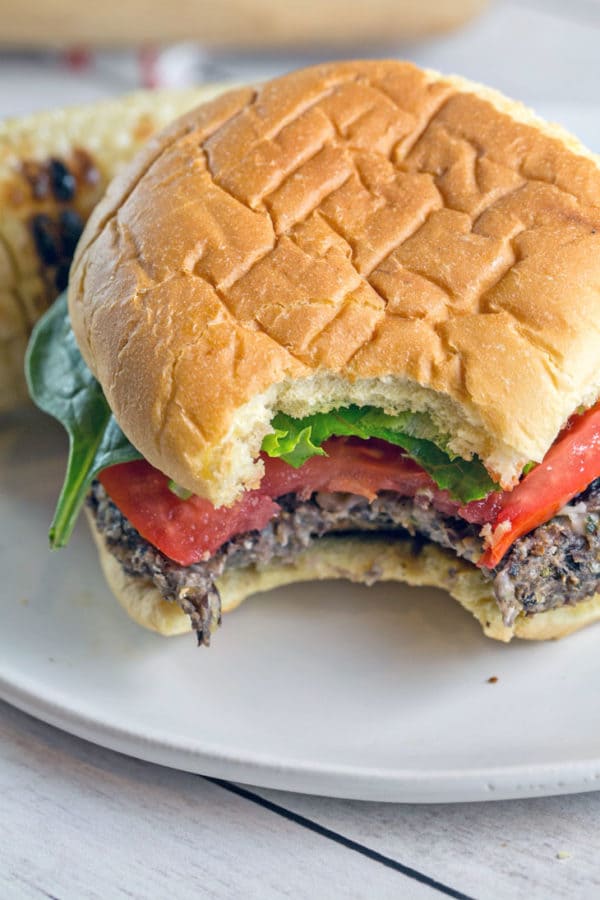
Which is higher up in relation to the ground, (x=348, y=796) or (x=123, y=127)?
(x=123, y=127)

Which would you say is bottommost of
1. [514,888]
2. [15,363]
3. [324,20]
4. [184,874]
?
[184,874]

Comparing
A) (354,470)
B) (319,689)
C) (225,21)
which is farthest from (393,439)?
(225,21)

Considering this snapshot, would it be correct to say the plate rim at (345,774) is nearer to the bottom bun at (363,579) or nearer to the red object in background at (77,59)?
the bottom bun at (363,579)

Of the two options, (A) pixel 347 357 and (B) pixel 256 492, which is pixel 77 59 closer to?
(B) pixel 256 492

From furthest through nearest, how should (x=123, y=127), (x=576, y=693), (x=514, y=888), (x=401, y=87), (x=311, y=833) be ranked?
1. (x=123, y=127)
2. (x=401, y=87)
3. (x=576, y=693)
4. (x=311, y=833)
5. (x=514, y=888)

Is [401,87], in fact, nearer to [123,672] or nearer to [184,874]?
[123,672]

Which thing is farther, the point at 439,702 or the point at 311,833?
the point at 439,702

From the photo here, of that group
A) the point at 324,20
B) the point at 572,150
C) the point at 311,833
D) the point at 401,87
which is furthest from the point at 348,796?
the point at 324,20
